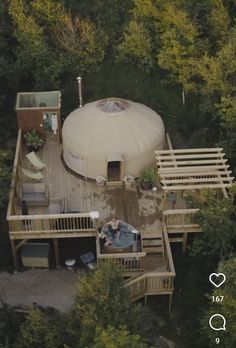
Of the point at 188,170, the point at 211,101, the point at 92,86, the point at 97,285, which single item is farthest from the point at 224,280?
the point at 92,86

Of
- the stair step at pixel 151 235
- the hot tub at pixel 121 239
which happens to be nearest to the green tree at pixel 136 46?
the stair step at pixel 151 235

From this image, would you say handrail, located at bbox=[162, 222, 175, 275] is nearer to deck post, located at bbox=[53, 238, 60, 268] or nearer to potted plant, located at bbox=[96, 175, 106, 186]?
potted plant, located at bbox=[96, 175, 106, 186]

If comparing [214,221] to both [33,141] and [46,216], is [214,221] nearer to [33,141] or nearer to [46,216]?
[46,216]

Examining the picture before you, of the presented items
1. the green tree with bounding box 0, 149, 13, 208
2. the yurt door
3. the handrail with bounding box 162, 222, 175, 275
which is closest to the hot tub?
the handrail with bounding box 162, 222, 175, 275

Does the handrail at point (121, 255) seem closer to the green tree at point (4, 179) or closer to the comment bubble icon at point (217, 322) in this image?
the comment bubble icon at point (217, 322)

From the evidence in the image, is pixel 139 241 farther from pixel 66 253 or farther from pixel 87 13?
pixel 87 13

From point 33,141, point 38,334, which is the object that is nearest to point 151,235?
point 38,334
